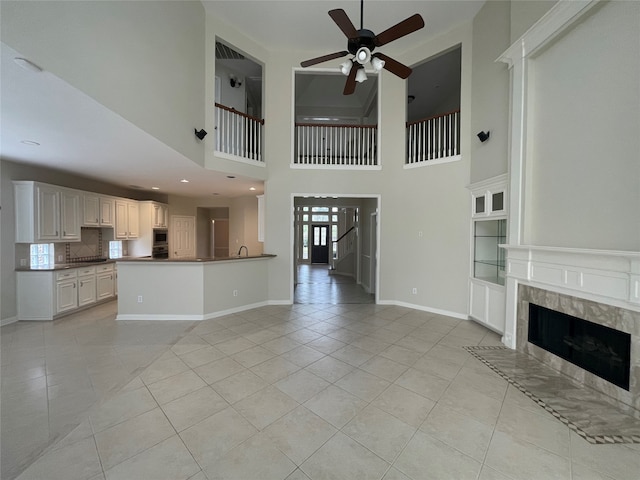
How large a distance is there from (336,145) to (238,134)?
2.10 m

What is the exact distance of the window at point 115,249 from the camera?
6.48 metres

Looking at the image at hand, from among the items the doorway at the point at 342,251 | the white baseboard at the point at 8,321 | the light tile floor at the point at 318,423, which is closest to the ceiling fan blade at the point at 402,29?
the doorway at the point at 342,251

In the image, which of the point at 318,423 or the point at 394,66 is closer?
the point at 318,423

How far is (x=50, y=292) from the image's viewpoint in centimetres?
446

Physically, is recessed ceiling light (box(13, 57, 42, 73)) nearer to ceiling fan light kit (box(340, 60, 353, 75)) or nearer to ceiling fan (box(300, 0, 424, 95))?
ceiling fan (box(300, 0, 424, 95))

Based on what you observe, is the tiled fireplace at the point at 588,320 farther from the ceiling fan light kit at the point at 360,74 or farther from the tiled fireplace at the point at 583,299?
the ceiling fan light kit at the point at 360,74

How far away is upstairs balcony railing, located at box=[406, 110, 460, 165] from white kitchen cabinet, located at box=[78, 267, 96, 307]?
22.1ft

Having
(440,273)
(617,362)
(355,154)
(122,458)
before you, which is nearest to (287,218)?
(355,154)

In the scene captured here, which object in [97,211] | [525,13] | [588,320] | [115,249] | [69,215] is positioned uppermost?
[525,13]

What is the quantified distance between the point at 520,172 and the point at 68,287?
739 cm

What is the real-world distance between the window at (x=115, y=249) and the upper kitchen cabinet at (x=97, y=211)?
79 centimetres

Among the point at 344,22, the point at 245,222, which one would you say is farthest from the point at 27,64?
the point at 245,222

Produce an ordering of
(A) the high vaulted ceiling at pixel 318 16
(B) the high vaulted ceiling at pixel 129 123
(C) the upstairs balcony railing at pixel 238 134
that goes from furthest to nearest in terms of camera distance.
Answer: (C) the upstairs balcony railing at pixel 238 134
(A) the high vaulted ceiling at pixel 318 16
(B) the high vaulted ceiling at pixel 129 123

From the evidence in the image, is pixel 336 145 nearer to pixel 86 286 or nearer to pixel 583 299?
pixel 583 299
